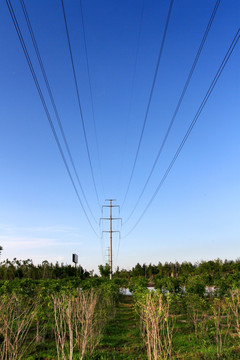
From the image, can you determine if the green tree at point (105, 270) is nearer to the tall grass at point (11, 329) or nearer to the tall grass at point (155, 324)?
the tall grass at point (11, 329)

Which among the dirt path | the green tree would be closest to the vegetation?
the dirt path

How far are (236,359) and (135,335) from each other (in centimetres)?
356

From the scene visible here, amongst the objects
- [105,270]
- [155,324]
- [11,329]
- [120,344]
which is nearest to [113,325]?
[120,344]

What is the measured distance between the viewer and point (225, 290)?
15.4 m

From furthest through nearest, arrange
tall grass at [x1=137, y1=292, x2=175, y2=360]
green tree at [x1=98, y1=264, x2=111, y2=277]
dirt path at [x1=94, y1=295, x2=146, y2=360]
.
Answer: green tree at [x1=98, y1=264, x2=111, y2=277]
dirt path at [x1=94, y1=295, x2=146, y2=360]
tall grass at [x1=137, y1=292, x2=175, y2=360]

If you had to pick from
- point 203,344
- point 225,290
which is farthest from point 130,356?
point 225,290

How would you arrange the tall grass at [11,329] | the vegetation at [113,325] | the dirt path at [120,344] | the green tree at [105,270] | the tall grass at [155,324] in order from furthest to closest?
1. the green tree at [105,270]
2. the dirt path at [120,344]
3. the vegetation at [113,325]
4. the tall grass at [11,329]
5. the tall grass at [155,324]

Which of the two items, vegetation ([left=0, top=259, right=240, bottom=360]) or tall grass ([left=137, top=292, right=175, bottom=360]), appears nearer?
tall grass ([left=137, top=292, right=175, bottom=360])

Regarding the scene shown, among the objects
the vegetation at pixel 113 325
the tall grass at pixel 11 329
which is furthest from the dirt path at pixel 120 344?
the tall grass at pixel 11 329

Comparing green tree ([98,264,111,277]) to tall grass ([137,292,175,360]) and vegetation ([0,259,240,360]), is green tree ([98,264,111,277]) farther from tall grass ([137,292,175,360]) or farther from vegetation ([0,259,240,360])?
tall grass ([137,292,175,360])

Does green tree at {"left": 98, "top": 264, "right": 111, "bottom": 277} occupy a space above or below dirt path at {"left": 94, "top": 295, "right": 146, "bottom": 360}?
above

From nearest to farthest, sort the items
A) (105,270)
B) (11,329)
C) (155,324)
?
1. (155,324)
2. (11,329)
3. (105,270)

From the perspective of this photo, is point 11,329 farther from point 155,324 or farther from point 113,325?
point 113,325

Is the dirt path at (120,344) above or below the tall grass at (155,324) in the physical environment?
below
